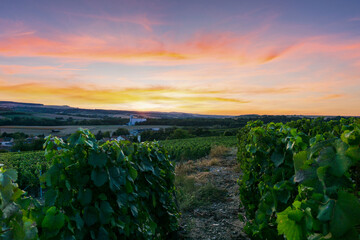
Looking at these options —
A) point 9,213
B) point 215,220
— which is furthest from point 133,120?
point 9,213

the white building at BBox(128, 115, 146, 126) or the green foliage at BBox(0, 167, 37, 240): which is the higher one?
the green foliage at BBox(0, 167, 37, 240)

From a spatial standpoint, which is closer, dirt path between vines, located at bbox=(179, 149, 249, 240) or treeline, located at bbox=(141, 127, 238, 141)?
dirt path between vines, located at bbox=(179, 149, 249, 240)

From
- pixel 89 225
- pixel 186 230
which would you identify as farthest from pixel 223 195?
pixel 89 225

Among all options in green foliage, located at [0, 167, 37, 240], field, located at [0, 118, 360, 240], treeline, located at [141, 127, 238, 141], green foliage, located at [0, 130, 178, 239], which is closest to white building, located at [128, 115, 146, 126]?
treeline, located at [141, 127, 238, 141]

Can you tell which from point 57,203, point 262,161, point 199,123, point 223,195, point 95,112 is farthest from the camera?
point 199,123

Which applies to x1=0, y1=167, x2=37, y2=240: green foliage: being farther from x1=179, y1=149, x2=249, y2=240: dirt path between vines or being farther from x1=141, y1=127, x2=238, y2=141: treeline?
x1=141, y1=127, x2=238, y2=141: treeline

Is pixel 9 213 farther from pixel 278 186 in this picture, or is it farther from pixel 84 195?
pixel 278 186

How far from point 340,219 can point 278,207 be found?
1582 millimetres

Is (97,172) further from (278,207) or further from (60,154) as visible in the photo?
(278,207)

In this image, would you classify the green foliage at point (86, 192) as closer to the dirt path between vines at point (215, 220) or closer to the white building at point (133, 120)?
the dirt path between vines at point (215, 220)

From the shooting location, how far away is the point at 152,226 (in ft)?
11.0

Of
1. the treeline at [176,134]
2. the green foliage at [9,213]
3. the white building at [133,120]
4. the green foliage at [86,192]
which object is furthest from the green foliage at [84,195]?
the white building at [133,120]

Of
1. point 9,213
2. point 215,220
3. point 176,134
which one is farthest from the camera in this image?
point 176,134

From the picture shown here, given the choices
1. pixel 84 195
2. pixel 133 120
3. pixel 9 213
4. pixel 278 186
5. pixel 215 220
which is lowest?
pixel 215 220
